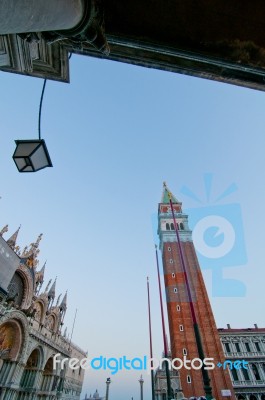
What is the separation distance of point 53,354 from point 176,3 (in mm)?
34039

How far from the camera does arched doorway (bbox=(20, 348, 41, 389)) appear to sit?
23.4m

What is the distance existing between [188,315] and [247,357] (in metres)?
9.34

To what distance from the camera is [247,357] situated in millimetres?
32125

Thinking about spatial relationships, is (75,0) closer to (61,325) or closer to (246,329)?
(61,325)

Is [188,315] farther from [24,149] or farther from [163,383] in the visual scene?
[24,149]

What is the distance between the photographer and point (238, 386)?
3027 centimetres

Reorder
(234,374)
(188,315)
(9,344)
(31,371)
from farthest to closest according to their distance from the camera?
(188,315) → (234,374) → (31,371) → (9,344)

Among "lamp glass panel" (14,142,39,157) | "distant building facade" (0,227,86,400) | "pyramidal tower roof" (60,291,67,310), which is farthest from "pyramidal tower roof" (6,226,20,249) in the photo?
"lamp glass panel" (14,142,39,157)

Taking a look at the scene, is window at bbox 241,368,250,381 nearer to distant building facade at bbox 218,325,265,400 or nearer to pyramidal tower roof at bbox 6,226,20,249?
distant building facade at bbox 218,325,265,400

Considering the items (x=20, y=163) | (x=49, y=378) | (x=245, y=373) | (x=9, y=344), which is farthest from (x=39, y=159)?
(x=245, y=373)

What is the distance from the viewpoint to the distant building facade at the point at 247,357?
2988 cm

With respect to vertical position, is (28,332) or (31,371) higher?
(28,332)

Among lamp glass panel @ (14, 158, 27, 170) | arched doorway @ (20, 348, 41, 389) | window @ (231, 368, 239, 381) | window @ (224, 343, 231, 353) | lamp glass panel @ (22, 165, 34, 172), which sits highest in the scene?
window @ (224, 343, 231, 353)

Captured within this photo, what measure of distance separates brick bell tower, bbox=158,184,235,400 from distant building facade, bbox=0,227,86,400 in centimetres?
1685
